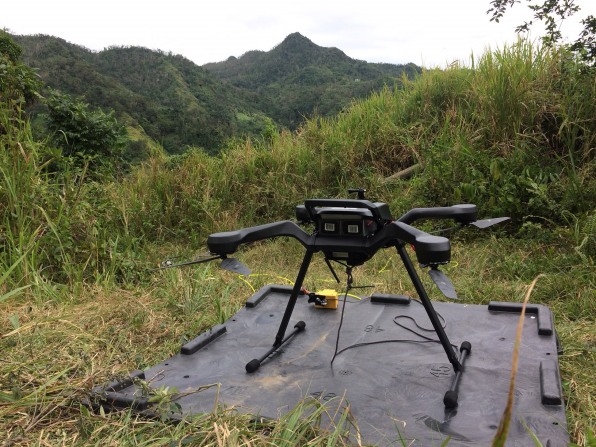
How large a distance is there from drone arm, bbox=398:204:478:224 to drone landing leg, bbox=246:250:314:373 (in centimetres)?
34

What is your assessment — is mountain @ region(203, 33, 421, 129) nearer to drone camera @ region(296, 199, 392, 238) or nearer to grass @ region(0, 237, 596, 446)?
grass @ region(0, 237, 596, 446)

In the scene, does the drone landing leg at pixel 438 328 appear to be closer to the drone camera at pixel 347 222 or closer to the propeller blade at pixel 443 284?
the drone camera at pixel 347 222

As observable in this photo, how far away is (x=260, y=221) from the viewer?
184 inches

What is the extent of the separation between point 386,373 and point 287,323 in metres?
0.38

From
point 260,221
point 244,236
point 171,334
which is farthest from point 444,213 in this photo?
point 260,221

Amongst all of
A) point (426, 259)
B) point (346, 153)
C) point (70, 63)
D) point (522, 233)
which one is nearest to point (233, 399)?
point (426, 259)

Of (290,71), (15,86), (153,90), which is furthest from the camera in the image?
(290,71)

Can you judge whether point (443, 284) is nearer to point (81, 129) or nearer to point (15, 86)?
point (15, 86)

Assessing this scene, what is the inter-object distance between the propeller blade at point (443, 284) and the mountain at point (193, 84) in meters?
16.0

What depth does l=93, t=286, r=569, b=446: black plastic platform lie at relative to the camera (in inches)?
55.3

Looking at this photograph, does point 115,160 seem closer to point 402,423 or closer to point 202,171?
point 202,171

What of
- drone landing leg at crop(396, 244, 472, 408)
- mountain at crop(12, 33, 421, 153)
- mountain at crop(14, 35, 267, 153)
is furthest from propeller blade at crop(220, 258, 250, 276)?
mountain at crop(14, 35, 267, 153)

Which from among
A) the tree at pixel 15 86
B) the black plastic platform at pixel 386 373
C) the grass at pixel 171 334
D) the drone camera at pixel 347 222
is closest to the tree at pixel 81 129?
the tree at pixel 15 86

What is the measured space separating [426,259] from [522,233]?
8.22 feet
